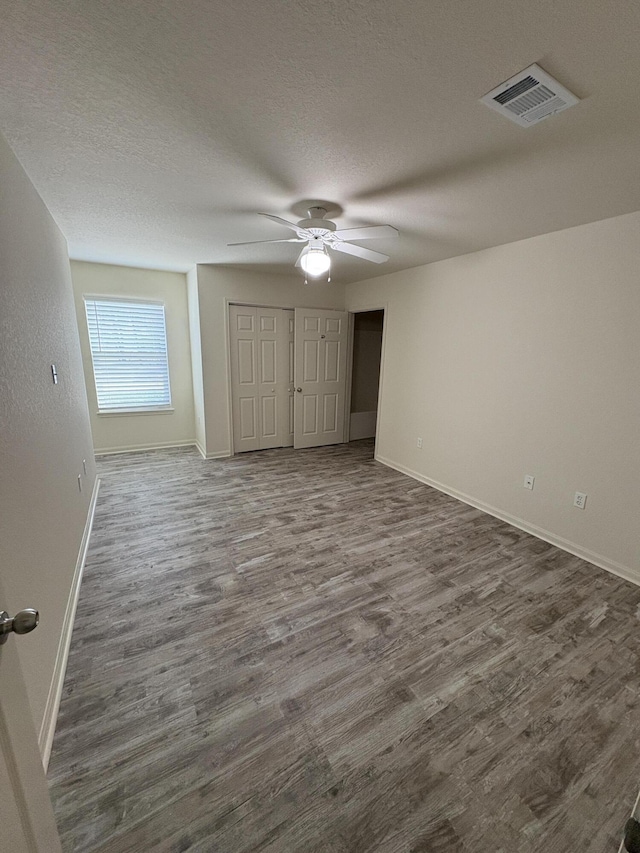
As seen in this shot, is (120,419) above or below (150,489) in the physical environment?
above

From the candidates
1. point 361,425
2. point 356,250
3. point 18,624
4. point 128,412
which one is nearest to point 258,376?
point 128,412

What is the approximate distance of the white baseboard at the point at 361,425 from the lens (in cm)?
579

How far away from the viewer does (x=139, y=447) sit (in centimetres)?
496

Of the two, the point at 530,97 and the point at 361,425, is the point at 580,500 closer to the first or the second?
the point at 530,97

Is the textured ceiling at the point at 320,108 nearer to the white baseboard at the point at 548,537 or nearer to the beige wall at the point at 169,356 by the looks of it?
the beige wall at the point at 169,356

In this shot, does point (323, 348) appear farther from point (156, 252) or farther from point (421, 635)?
point (421, 635)

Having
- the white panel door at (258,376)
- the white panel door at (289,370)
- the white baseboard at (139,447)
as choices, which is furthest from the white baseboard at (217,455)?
the white panel door at (289,370)

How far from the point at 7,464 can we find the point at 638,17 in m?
2.46

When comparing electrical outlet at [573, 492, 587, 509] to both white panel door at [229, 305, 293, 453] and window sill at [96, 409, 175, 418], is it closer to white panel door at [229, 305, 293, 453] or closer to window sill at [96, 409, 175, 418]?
white panel door at [229, 305, 293, 453]

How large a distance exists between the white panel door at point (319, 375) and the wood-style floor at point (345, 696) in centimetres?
256

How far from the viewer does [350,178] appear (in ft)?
6.23

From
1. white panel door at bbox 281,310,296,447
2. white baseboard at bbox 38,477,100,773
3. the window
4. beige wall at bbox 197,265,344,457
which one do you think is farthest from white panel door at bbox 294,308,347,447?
white baseboard at bbox 38,477,100,773

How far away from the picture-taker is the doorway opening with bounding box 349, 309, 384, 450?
5625 mm

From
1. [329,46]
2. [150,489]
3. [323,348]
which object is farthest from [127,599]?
[323,348]
